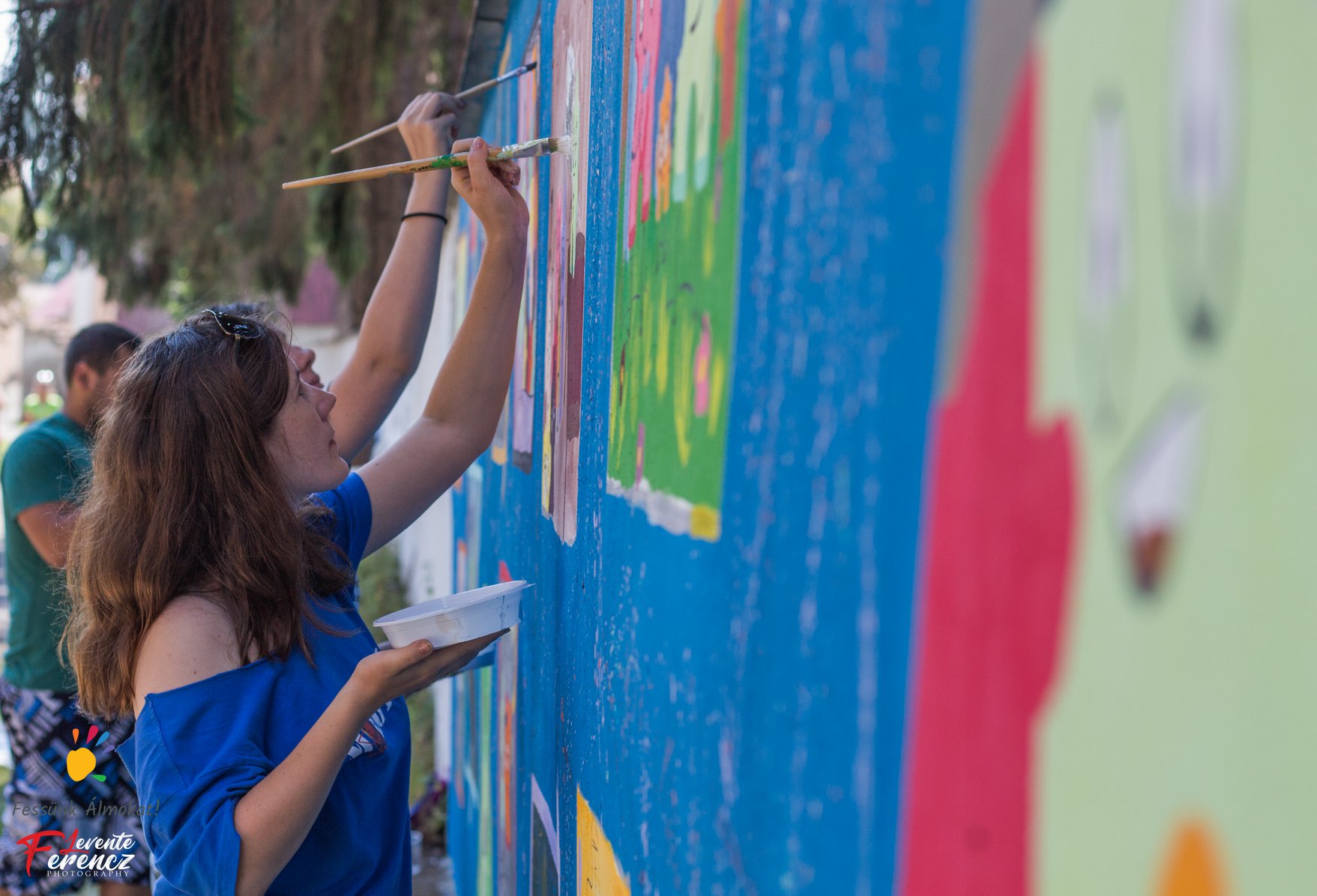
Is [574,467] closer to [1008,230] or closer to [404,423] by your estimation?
[1008,230]

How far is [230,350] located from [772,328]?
4.43 ft

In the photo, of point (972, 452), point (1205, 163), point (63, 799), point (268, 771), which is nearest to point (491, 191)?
point (268, 771)

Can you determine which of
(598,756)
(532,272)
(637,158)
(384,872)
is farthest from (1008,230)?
(532,272)

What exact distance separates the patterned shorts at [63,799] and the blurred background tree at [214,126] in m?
2.35

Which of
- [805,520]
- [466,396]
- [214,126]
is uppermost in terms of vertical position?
[214,126]

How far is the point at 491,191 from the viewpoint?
2.29m

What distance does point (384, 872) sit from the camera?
1.92 metres

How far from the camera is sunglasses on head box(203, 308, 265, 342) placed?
2.06 metres

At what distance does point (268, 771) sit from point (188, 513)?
1.49 ft

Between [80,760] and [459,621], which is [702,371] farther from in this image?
[80,760]

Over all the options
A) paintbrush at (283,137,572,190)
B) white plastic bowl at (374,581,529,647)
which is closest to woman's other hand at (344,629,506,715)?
white plastic bowl at (374,581,529,647)

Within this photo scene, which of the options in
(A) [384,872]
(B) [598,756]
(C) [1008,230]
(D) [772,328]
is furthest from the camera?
(A) [384,872]

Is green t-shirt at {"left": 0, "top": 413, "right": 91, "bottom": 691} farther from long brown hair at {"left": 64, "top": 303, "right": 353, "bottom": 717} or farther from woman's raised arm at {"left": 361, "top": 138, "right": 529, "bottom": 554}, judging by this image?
long brown hair at {"left": 64, "top": 303, "right": 353, "bottom": 717}

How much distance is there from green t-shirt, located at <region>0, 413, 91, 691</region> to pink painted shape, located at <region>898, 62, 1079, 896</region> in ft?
11.6
